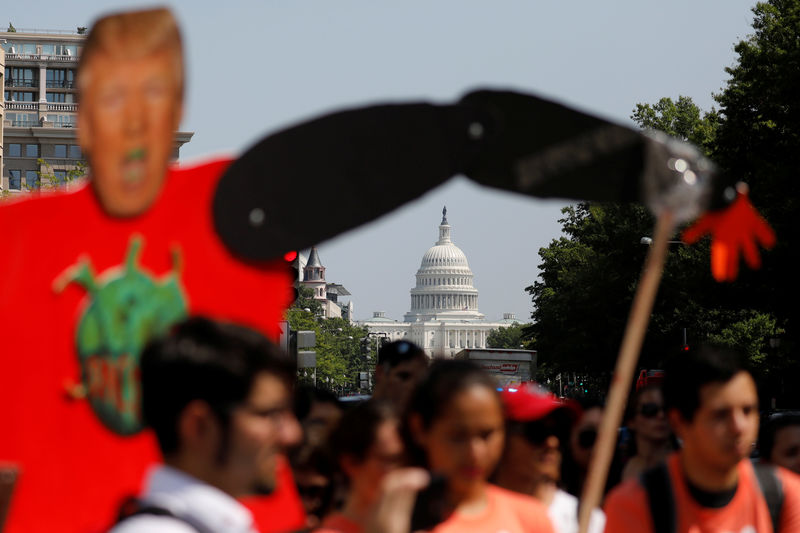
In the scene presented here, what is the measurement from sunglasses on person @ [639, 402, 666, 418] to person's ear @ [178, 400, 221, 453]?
11.7ft

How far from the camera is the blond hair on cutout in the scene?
13.2 feet

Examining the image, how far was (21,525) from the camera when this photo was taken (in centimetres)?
399

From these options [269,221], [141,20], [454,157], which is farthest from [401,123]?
[141,20]

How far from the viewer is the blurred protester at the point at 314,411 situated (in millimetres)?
5750

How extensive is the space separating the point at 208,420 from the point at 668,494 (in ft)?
5.77

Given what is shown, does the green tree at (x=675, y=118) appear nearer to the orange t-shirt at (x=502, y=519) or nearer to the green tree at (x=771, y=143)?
the green tree at (x=771, y=143)

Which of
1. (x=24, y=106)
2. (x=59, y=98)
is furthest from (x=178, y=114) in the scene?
(x=59, y=98)

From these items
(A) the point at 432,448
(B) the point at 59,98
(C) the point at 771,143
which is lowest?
(A) the point at 432,448

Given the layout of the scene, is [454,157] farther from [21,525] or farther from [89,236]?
[21,525]

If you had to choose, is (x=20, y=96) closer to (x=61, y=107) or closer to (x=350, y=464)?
(x=61, y=107)

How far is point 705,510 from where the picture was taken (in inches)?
161

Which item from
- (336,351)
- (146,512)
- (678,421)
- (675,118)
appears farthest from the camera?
(336,351)

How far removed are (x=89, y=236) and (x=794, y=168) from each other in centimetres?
2747

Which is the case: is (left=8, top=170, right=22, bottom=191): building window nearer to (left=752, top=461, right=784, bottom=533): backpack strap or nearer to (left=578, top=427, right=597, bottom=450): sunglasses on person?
(left=578, top=427, right=597, bottom=450): sunglasses on person
